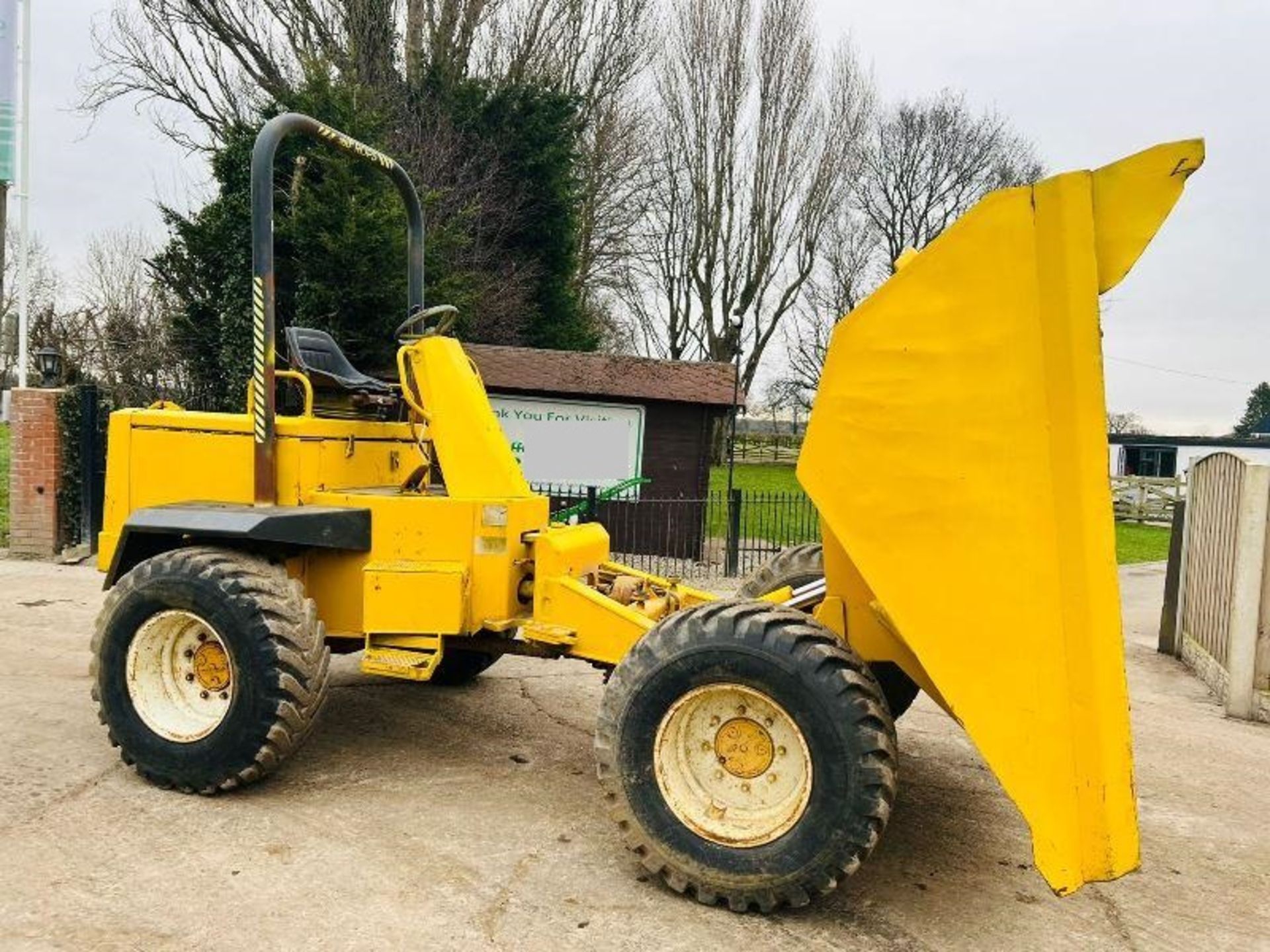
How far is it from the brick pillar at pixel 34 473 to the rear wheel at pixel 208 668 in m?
7.58

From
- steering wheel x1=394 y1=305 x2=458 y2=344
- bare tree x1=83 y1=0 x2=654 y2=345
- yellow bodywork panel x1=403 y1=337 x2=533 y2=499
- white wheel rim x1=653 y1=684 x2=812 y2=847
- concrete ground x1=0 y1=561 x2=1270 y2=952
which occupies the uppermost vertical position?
bare tree x1=83 y1=0 x2=654 y2=345

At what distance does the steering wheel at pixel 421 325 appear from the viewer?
4.66 metres

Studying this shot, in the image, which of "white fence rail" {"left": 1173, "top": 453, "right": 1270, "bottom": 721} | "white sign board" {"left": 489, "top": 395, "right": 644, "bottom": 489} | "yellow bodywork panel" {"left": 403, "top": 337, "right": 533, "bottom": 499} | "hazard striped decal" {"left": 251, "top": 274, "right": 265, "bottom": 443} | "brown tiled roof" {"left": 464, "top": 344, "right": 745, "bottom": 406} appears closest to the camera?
"hazard striped decal" {"left": 251, "top": 274, "right": 265, "bottom": 443}

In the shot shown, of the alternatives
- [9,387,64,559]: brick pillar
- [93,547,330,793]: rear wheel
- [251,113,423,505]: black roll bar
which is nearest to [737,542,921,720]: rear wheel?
[93,547,330,793]: rear wheel

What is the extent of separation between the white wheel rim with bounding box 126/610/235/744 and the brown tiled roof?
8510 mm

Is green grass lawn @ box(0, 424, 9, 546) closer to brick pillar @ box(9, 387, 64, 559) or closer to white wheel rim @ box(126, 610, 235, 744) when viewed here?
brick pillar @ box(9, 387, 64, 559)

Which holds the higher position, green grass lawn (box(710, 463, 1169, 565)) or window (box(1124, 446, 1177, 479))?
window (box(1124, 446, 1177, 479))

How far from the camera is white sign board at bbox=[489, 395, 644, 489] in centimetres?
1311

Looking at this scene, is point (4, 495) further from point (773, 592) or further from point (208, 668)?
→ point (773, 592)

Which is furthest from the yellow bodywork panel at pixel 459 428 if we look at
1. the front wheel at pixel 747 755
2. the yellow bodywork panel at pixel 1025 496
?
the yellow bodywork panel at pixel 1025 496

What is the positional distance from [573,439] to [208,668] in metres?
9.18

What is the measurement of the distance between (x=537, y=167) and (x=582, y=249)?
5.90 m

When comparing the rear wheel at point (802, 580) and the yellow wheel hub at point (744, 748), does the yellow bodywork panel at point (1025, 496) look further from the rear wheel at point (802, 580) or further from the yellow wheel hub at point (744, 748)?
the rear wheel at point (802, 580)

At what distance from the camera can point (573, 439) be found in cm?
1329
